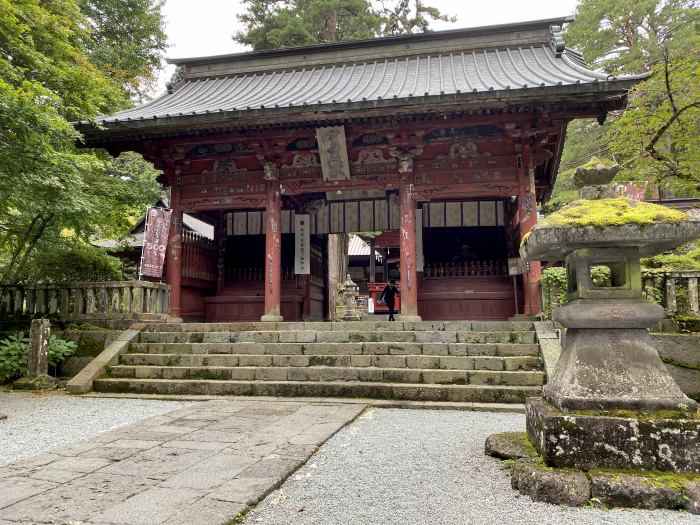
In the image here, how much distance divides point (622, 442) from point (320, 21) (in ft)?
71.1

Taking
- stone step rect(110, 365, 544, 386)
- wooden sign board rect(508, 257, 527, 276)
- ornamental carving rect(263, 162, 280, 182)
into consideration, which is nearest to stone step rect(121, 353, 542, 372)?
stone step rect(110, 365, 544, 386)

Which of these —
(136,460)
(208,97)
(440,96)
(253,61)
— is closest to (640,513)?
(136,460)

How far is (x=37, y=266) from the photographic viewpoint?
927 cm

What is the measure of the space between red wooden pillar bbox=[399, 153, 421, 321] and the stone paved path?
3.99m

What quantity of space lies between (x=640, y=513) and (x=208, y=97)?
11.9 m

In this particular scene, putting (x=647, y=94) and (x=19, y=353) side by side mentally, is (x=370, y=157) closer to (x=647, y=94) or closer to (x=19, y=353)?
(x=647, y=94)

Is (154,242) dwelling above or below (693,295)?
above

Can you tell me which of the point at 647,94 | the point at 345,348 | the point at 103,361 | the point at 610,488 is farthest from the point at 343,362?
the point at 647,94

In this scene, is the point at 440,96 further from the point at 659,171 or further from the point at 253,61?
the point at 253,61

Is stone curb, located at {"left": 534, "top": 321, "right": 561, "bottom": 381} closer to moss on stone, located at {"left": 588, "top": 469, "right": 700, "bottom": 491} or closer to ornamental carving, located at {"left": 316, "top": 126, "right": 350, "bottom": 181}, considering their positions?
moss on stone, located at {"left": 588, "top": 469, "right": 700, "bottom": 491}

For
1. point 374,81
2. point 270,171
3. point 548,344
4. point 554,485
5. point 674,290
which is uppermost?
point 374,81

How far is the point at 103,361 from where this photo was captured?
7.31 metres

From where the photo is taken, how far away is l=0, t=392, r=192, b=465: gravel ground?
4199 millimetres

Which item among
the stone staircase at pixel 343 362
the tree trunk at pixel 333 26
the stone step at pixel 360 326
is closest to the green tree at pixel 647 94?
the stone step at pixel 360 326
